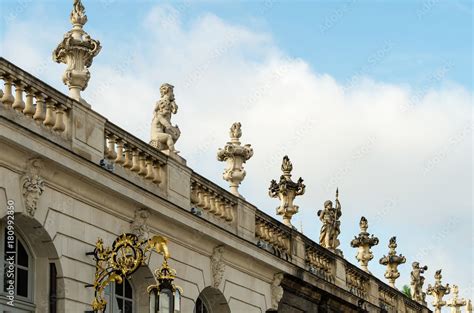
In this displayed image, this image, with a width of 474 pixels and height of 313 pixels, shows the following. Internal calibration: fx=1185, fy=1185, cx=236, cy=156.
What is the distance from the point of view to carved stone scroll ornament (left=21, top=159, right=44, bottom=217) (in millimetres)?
17672

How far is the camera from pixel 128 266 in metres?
18.2

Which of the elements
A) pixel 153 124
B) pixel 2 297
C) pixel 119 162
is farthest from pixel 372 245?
pixel 2 297

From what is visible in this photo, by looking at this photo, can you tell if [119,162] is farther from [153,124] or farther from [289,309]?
[289,309]

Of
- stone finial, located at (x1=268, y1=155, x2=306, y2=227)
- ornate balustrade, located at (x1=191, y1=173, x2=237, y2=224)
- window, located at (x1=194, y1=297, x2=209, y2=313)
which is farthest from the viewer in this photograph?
stone finial, located at (x1=268, y1=155, x2=306, y2=227)

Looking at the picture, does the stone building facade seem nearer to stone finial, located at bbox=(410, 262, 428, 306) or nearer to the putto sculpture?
the putto sculpture

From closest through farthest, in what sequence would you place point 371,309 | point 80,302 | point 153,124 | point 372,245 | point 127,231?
1. point 80,302
2. point 127,231
3. point 153,124
4. point 371,309
5. point 372,245

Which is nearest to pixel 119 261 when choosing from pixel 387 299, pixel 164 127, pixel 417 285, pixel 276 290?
pixel 164 127

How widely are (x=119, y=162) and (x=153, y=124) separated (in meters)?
2.47

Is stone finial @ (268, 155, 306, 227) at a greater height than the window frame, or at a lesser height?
greater

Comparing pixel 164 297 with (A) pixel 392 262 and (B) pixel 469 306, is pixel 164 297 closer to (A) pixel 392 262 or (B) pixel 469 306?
(A) pixel 392 262

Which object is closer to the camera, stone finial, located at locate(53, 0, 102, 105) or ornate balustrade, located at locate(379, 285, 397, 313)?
stone finial, located at locate(53, 0, 102, 105)

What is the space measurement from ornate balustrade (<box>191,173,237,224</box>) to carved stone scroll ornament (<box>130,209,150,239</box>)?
7.72ft

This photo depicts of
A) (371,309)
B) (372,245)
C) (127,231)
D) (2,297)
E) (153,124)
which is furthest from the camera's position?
(372,245)

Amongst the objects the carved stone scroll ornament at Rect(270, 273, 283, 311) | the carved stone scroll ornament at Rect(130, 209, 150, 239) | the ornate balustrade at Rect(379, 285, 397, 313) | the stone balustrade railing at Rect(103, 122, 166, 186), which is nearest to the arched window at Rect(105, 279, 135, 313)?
the carved stone scroll ornament at Rect(130, 209, 150, 239)
